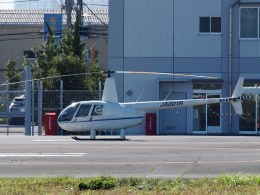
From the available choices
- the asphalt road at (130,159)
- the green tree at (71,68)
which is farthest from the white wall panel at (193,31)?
the asphalt road at (130,159)

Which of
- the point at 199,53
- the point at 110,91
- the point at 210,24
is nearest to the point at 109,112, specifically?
the point at 110,91

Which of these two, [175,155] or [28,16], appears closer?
[175,155]

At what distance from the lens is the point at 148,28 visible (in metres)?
42.9

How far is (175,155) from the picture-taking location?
21297 mm

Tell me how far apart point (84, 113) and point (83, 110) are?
0.42ft

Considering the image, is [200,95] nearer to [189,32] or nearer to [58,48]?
[189,32]

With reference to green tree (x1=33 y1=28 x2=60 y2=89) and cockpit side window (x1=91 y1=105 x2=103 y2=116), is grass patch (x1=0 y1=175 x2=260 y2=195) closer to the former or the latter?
cockpit side window (x1=91 y1=105 x2=103 y2=116)

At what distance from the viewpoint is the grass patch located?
13914mm

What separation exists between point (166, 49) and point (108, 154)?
71.8 feet

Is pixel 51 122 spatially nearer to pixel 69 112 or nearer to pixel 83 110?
pixel 69 112

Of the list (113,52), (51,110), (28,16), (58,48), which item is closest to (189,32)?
(113,52)

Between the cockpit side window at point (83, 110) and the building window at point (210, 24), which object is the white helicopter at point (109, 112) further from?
the building window at point (210, 24)

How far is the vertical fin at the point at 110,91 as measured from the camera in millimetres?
31672

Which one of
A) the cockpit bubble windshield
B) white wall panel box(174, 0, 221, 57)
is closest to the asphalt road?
the cockpit bubble windshield
